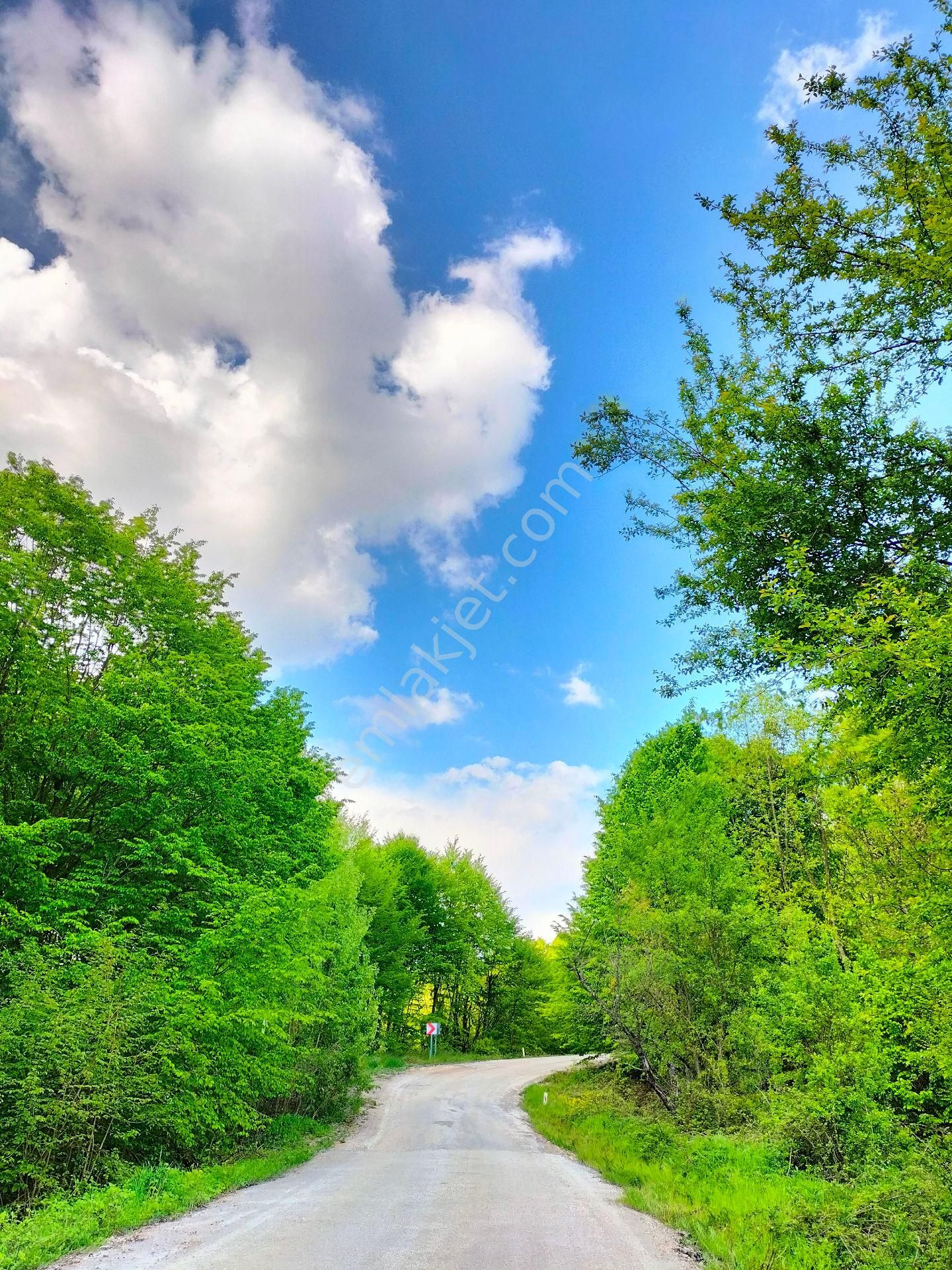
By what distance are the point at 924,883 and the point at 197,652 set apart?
47.6 ft

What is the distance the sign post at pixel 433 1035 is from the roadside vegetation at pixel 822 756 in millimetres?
26710

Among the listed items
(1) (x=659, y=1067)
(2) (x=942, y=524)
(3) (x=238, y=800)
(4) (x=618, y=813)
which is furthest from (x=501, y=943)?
(2) (x=942, y=524)

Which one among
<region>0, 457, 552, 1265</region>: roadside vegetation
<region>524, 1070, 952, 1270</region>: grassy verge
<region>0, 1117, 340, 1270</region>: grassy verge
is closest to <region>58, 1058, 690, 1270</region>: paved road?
<region>0, 1117, 340, 1270</region>: grassy verge

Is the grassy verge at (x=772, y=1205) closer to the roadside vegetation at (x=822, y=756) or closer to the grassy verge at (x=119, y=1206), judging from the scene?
the roadside vegetation at (x=822, y=756)

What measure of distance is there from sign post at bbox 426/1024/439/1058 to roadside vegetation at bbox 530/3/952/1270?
87.6ft

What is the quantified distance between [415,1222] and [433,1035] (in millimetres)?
36135

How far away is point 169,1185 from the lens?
29.9 feet

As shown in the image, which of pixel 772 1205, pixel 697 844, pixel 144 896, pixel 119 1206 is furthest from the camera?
pixel 697 844

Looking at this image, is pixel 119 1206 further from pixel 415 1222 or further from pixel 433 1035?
pixel 433 1035

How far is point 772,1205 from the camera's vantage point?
8.06 meters

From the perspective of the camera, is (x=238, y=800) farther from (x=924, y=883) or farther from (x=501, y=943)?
(x=501, y=943)

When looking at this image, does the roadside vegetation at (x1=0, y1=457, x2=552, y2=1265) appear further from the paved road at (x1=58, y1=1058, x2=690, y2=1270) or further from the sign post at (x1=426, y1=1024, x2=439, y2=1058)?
the sign post at (x1=426, y1=1024, x2=439, y2=1058)

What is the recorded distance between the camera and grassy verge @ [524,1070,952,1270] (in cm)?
629

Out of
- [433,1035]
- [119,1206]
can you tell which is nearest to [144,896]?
[119,1206]
